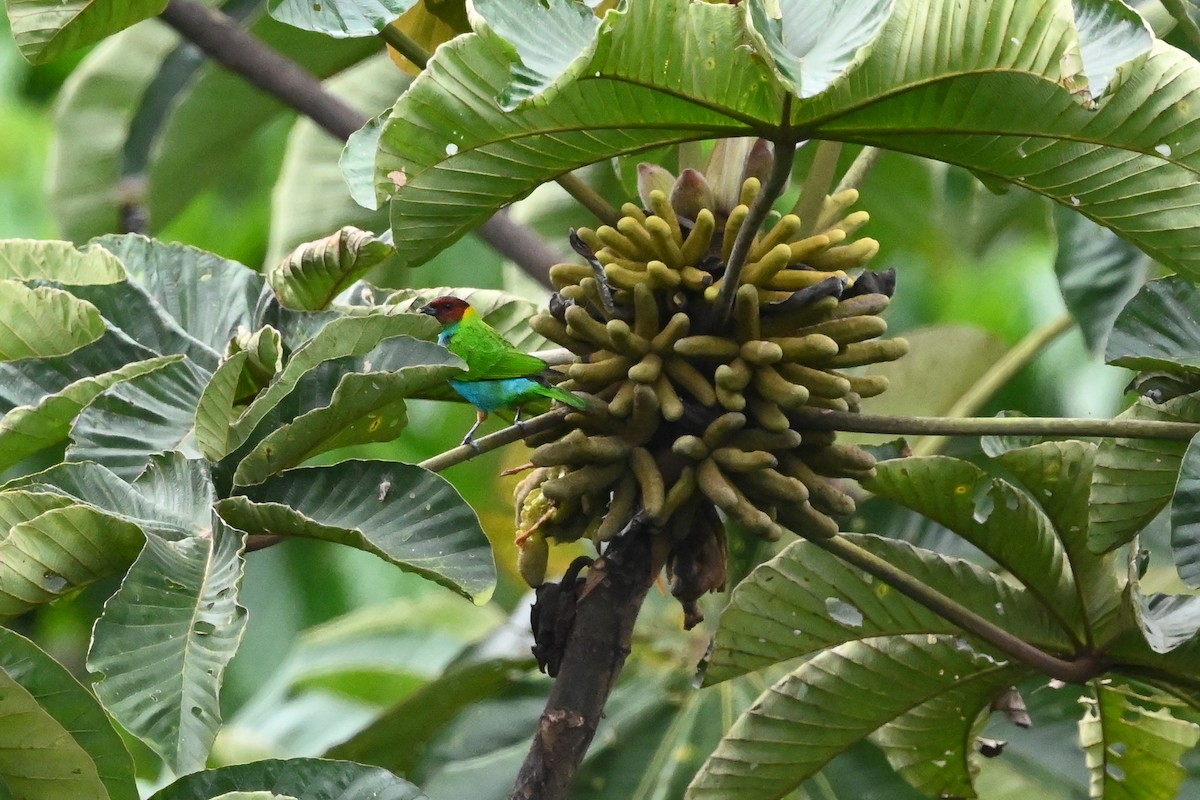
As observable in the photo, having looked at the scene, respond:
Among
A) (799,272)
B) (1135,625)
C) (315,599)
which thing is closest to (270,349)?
(799,272)

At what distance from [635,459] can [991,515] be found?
0.35m

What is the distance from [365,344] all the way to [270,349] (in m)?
0.13

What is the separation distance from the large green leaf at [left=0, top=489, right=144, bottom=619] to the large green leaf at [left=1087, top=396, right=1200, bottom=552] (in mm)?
802

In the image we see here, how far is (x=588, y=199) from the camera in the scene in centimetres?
136

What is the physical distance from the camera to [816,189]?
54.7 inches

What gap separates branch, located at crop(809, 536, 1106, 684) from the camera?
3.98 feet

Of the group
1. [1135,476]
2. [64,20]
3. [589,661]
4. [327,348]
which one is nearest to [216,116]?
[64,20]

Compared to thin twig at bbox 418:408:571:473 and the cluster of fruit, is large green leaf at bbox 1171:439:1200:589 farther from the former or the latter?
thin twig at bbox 418:408:571:473

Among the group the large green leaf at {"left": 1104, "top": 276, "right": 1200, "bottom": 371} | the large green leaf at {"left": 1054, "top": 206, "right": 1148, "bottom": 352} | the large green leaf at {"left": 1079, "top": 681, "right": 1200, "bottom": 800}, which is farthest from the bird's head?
the large green leaf at {"left": 1054, "top": 206, "right": 1148, "bottom": 352}

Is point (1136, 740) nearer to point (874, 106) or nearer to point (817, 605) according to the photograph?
point (817, 605)

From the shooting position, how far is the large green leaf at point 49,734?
36.9 inches

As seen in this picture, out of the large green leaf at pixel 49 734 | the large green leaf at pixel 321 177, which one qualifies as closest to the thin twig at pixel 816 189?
the large green leaf at pixel 49 734

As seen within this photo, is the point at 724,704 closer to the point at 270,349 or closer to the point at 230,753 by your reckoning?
the point at 270,349

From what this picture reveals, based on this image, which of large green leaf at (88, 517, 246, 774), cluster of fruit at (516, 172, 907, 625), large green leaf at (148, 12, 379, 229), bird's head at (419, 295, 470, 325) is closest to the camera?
large green leaf at (88, 517, 246, 774)
